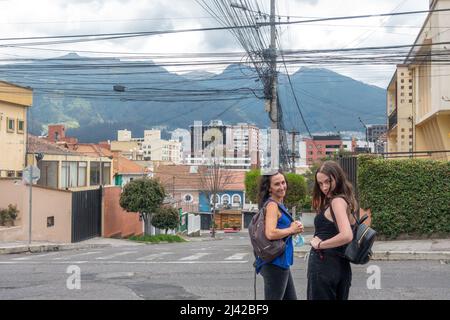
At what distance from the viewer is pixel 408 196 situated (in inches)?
663

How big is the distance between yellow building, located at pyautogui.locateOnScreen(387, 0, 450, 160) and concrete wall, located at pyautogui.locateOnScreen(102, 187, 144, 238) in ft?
52.1

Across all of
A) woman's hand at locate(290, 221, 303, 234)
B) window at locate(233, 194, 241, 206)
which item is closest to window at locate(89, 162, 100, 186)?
window at locate(233, 194, 241, 206)

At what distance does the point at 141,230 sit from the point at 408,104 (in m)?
21.4

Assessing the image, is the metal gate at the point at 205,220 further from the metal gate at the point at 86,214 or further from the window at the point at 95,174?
the metal gate at the point at 86,214

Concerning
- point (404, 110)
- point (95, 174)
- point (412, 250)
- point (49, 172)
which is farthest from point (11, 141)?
point (412, 250)

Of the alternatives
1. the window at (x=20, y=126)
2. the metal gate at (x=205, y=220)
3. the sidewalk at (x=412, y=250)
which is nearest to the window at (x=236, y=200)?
the metal gate at (x=205, y=220)

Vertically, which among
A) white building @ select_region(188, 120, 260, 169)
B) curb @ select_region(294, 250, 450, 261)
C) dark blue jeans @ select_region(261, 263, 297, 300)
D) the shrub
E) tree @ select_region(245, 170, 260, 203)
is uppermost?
white building @ select_region(188, 120, 260, 169)

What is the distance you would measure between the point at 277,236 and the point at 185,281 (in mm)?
5673

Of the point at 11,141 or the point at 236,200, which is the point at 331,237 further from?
the point at 236,200

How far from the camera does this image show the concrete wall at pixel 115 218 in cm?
3584

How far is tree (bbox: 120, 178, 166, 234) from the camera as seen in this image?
36.4m
